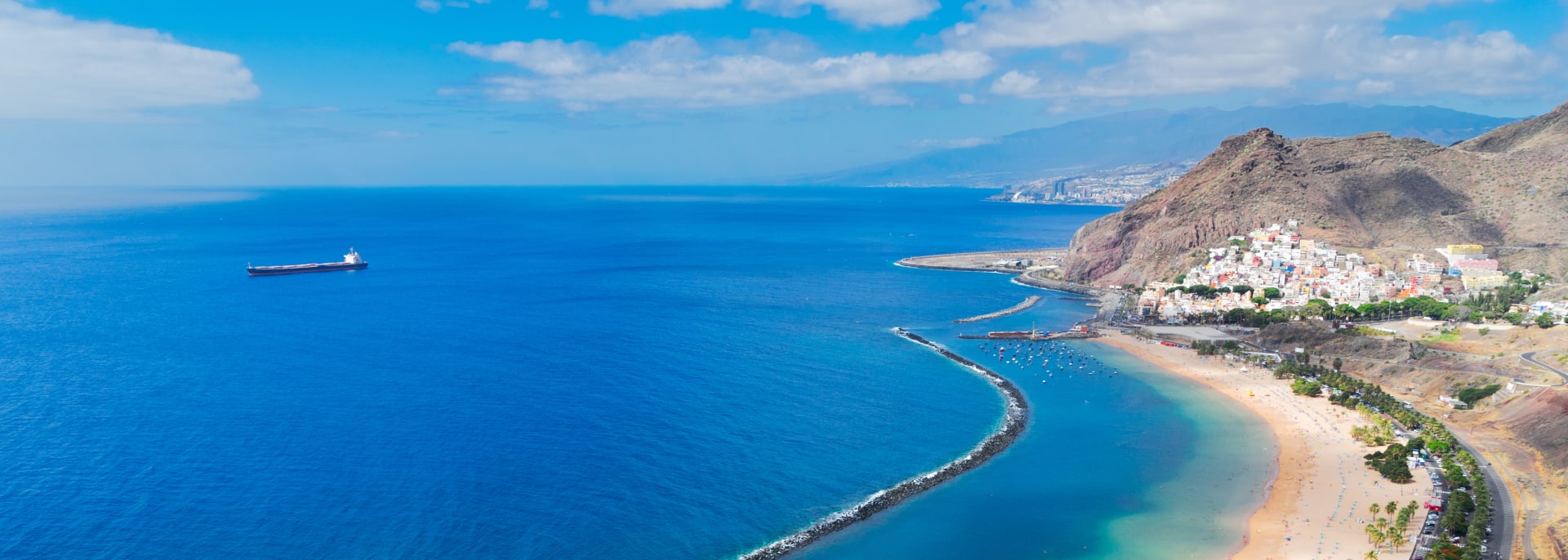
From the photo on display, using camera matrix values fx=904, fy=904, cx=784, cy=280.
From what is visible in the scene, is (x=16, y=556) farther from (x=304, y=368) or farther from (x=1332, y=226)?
(x=1332, y=226)

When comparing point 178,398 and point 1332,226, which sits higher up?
point 1332,226

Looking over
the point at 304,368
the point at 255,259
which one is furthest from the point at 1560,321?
the point at 255,259

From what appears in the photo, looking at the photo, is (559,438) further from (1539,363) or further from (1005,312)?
(1539,363)

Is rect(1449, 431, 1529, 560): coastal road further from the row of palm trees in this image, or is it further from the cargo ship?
the cargo ship

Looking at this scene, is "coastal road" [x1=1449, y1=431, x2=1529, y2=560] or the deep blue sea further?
the deep blue sea

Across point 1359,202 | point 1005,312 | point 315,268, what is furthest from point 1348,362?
point 315,268

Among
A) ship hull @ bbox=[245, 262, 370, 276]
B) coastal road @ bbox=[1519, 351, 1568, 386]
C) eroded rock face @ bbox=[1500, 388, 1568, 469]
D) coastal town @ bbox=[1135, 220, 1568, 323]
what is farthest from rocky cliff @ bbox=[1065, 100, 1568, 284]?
ship hull @ bbox=[245, 262, 370, 276]
